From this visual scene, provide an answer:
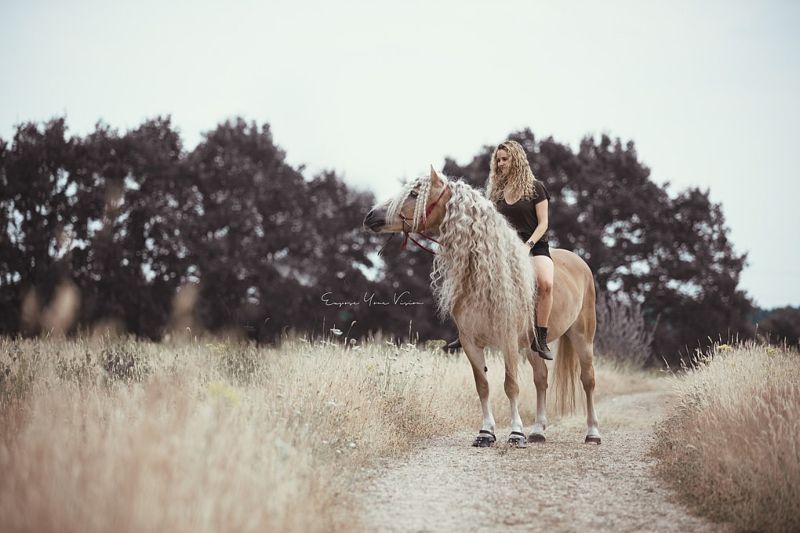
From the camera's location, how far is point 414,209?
255 inches

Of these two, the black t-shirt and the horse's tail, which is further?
the horse's tail

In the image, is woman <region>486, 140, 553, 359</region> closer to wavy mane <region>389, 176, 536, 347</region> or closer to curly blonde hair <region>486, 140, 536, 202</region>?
curly blonde hair <region>486, 140, 536, 202</region>

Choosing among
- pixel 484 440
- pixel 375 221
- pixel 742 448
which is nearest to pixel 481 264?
pixel 375 221

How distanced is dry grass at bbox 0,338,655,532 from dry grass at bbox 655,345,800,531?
232 centimetres

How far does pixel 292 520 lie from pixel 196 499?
57 centimetres

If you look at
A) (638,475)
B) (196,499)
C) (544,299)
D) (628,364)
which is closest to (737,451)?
(638,475)

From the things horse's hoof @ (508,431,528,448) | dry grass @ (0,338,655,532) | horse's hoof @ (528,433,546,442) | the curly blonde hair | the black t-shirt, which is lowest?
horse's hoof @ (528,433,546,442)

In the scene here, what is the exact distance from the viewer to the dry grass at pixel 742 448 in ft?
12.5

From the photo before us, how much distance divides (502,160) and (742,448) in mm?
3836

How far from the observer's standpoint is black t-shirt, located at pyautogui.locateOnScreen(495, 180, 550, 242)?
281 inches

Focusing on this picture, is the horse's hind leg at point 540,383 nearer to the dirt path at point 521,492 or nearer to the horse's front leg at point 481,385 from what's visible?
the dirt path at point 521,492

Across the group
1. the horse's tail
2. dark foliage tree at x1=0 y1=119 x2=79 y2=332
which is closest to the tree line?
dark foliage tree at x1=0 y1=119 x2=79 y2=332

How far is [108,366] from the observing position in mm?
7855

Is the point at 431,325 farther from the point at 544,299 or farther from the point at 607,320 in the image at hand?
the point at 544,299
